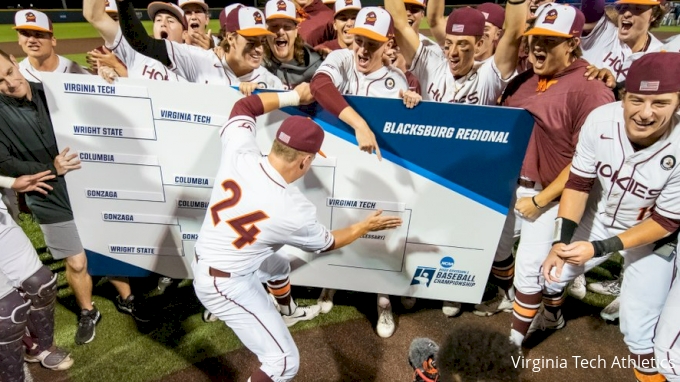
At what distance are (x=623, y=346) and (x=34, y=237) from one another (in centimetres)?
576

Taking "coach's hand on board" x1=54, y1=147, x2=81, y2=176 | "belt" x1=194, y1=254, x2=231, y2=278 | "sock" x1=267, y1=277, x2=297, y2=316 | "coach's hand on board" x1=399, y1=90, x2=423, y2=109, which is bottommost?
"sock" x1=267, y1=277, x2=297, y2=316

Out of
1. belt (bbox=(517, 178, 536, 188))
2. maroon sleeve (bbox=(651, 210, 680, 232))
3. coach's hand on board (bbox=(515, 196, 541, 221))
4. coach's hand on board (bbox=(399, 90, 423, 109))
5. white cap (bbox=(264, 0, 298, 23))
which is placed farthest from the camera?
white cap (bbox=(264, 0, 298, 23))

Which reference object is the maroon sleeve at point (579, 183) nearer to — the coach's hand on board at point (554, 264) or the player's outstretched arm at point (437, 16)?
the coach's hand on board at point (554, 264)

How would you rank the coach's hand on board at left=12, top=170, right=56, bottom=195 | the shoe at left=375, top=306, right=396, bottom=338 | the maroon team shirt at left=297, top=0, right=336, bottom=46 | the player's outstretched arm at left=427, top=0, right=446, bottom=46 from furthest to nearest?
the maroon team shirt at left=297, top=0, right=336, bottom=46, the player's outstretched arm at left=427, top=0, right=446, bottom=46, the shoe at left=375, top=306, right=396, bottom=338, the coach's hand on board at left=12, top=170, right=56, bottom=195

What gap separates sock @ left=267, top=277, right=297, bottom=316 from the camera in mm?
3576

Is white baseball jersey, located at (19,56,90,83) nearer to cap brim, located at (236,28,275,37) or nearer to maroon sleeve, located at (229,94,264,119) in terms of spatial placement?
cap brim, located at (236,28,275,37)

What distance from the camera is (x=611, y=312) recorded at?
12.9 ft

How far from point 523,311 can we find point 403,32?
7.51 ft

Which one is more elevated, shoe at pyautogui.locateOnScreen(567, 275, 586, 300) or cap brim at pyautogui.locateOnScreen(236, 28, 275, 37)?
cap brim at pyautogui.locateOnScreen(236, 28, 275, 37)

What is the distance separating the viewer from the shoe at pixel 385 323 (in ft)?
12.1

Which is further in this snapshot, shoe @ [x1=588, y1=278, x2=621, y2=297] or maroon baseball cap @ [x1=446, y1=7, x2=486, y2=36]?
shoe @ [x1=588, y1=278, x2=621, y2=297]

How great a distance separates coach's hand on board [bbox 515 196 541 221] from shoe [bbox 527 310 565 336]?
1.00 metres

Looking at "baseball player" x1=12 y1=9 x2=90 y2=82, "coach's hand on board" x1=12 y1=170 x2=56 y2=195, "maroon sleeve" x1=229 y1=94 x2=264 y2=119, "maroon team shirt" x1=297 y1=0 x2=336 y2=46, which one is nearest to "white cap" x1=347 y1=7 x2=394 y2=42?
"maroon sleeve" x1=229 y1=94 x2=264 y2=119

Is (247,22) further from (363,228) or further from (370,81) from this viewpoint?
(363,228)
